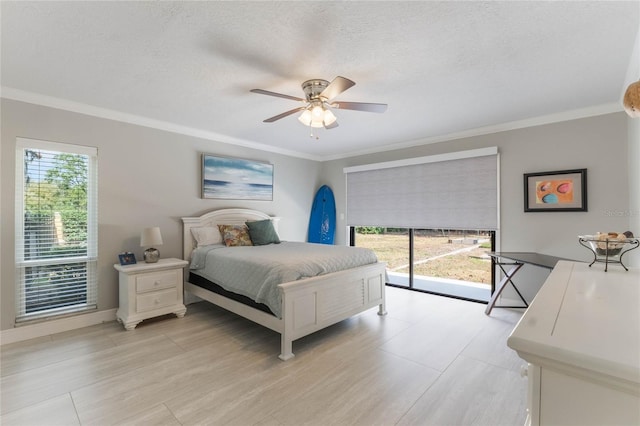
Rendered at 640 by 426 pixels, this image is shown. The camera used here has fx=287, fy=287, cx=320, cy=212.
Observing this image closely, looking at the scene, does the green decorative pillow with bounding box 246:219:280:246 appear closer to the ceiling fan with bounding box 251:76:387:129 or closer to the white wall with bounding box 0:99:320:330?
the white wall with bounding box 0:99:320:330

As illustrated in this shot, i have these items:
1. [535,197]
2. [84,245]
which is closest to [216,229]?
[84,245]

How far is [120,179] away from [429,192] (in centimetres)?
413

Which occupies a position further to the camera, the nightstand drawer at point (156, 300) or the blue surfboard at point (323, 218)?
the blue surfboard at point (323, 218)

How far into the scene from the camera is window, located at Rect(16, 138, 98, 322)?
2850 mm

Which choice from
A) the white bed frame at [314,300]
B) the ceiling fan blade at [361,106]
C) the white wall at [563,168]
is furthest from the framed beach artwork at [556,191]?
the ceiling fan blade at [361,106]

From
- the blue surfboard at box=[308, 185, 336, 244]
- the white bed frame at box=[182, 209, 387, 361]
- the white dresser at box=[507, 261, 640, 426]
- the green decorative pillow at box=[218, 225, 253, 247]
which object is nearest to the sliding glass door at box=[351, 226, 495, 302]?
the blue surfboard at box=[308, 185, 336, 244]

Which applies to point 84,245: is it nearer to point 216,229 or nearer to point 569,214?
point 216,229

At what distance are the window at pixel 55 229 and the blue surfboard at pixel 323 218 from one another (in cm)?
338

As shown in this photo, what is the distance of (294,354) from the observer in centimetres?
252

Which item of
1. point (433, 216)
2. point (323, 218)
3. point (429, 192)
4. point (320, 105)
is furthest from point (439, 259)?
point (320, 105)

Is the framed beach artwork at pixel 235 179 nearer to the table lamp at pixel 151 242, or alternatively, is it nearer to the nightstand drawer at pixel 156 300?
the table lamp at pixel 151 242

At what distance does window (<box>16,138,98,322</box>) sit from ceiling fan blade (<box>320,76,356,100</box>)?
281 centimetres

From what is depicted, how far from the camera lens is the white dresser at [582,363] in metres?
0.53

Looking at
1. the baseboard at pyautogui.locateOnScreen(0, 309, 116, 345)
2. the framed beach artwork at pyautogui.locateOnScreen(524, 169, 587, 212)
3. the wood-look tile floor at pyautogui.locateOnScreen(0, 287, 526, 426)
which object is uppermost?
the framed beach artwork at pyautogui.locateOnScreen(524, 169, 587, 212)
